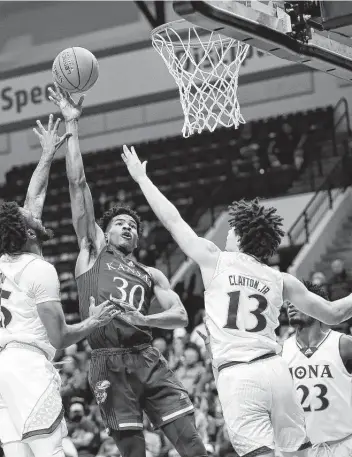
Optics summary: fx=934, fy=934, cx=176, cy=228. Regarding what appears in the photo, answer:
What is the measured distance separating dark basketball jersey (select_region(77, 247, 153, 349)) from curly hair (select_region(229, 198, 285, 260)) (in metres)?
0.99

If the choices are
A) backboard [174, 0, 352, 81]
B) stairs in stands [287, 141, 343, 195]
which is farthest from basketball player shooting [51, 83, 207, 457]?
stairs in stands [287, 141, 343, 195]

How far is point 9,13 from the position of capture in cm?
2114

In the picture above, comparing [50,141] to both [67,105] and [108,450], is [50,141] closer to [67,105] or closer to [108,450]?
[67,105]

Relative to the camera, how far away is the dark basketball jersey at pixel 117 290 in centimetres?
597

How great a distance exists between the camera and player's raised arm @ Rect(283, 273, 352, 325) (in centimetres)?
523

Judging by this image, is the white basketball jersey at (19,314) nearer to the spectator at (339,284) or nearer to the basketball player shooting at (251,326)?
the basketball player shooting at (251,326)

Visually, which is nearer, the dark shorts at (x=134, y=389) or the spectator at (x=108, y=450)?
the dark shorts at (x=134, y=389)

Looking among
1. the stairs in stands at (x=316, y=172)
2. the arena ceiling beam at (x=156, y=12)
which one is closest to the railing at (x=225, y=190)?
the stairs in stands at (x=316, y=172)

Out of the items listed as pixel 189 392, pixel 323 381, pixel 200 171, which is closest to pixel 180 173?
pixel 200 171

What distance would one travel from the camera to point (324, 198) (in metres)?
16.6

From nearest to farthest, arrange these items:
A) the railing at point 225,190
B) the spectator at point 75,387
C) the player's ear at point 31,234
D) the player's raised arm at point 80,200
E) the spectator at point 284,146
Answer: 1. the player's ear at point 31,234
2. the player's raised arm at point 80,200
3. the spectator at point 75,387
4. the railing at point 225,190
5. the spectator at point 284,146

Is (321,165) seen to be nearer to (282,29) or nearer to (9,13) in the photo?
(9,13)

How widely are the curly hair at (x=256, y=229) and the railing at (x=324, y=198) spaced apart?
35.0 feet

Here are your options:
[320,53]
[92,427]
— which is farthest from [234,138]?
[320,53]
